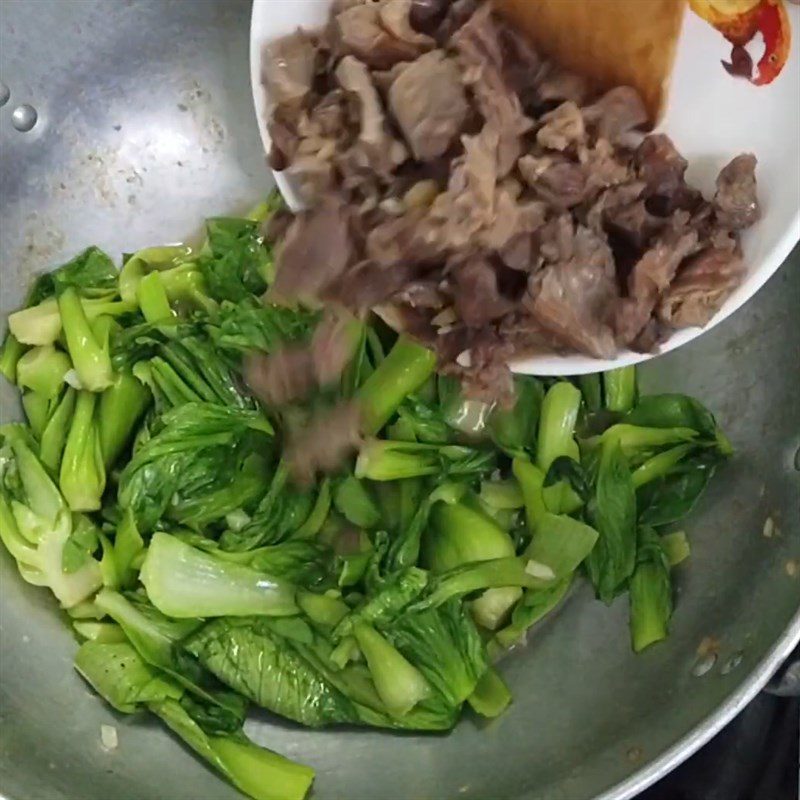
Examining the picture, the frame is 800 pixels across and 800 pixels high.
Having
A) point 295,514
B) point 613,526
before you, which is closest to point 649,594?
point 613,526

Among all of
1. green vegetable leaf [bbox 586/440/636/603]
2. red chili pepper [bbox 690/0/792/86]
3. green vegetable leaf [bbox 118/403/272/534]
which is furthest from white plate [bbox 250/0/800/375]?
green vegetable leaf [bbox 118/403/272/534]

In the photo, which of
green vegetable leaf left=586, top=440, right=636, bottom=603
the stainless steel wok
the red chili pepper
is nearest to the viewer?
the red chili pepper

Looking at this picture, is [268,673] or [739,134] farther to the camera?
[268,673]

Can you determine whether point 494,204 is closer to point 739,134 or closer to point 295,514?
point 739,134

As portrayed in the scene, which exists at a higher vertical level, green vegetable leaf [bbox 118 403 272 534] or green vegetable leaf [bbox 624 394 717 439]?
green vegetable leaf [bbox 624 394 717 439]

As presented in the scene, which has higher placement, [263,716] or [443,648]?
[443,648]

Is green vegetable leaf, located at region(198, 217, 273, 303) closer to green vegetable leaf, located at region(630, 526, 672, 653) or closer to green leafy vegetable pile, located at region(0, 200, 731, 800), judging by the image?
green leafy vegetable pile, located at region(0, 200, 731, 800)

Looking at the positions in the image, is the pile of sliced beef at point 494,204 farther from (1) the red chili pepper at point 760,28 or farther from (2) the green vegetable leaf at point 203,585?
(2) the green vegetable leaf at point 203,585
